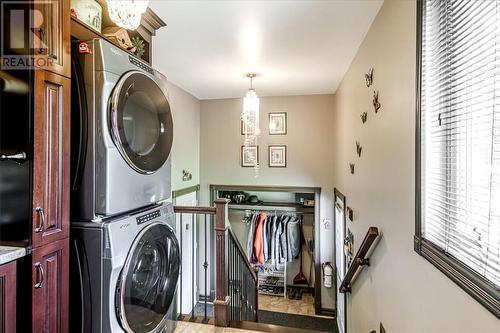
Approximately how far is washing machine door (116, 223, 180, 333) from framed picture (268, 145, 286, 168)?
11.0ft

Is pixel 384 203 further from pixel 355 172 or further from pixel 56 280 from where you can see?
pixel 56 280

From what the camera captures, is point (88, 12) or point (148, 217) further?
point (148, 217)

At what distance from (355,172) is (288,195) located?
2.33 meters

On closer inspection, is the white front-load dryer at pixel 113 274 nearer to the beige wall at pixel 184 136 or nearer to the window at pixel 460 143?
the window at pixel 460 143

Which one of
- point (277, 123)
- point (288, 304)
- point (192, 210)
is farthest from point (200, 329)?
point (277, 123)

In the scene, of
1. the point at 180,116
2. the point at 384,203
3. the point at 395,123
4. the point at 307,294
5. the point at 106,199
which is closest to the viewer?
the point at 106,199

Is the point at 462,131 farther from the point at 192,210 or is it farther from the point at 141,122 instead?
the point at 192,210

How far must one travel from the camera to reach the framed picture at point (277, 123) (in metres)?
4.93

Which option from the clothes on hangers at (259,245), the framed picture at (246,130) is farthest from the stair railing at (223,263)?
the framed picture at (246,130)

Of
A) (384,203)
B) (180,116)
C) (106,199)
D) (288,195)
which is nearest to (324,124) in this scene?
(288,195)

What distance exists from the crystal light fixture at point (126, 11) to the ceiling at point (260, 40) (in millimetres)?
932

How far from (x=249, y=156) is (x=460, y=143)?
157 inches

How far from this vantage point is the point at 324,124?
479 centimetres
